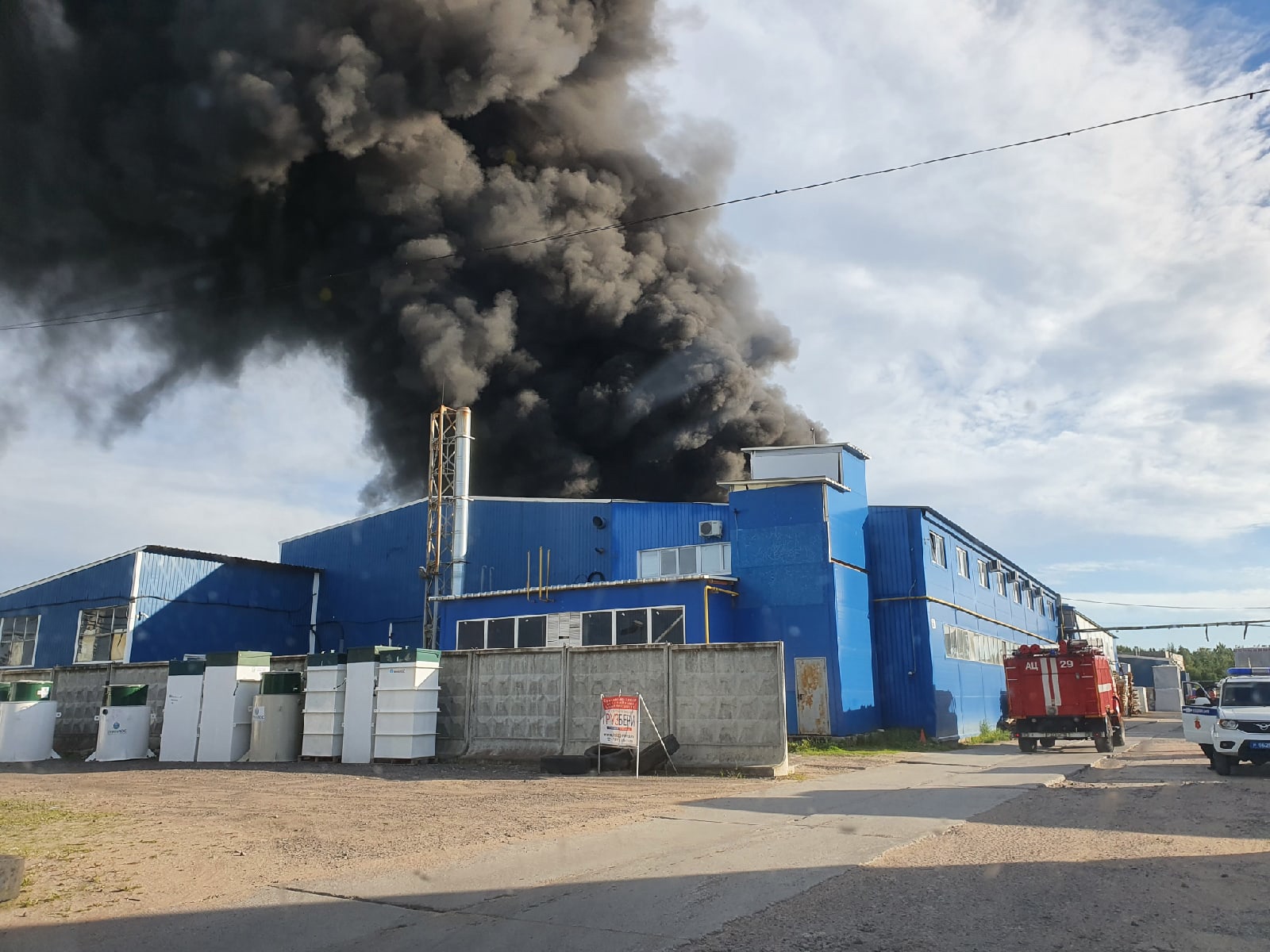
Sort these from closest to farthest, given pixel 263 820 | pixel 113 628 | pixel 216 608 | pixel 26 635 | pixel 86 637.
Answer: pixel 263 820 < pixel 113 628 < pixel 86 637 < pixel 216 608 < pixel 26 635

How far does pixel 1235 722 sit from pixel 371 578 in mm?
26209

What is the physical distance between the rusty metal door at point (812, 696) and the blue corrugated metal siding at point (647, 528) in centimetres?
588

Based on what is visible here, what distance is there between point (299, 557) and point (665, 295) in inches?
683

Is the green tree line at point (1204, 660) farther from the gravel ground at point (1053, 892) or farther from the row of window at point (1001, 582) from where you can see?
the gravel ground at point (1053, 892)

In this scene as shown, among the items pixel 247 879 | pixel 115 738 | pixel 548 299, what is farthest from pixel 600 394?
pixel 247 879

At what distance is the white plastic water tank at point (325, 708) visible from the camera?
16453 millimetres

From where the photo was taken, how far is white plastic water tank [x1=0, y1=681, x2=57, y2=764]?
60.8ft

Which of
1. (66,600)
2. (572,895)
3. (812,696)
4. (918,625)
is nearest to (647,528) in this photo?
(812,696)

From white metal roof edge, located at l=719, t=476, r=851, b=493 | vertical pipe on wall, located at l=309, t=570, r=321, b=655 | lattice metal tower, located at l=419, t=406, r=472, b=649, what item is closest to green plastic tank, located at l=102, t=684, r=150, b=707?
lattice metal tower, located at l=419, t=406, r=472, b=649

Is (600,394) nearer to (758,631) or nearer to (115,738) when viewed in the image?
(758,631)

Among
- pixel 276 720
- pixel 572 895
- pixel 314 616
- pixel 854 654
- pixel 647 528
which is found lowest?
pixel 572 895

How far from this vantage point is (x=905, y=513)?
24875 millimetres

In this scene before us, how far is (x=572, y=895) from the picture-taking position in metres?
5.93

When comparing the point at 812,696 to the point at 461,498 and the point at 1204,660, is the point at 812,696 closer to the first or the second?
the point at 461,498
